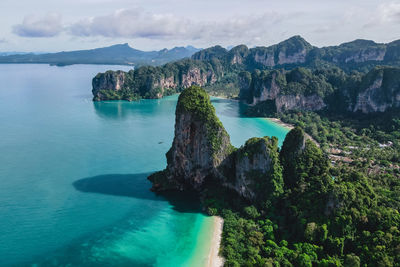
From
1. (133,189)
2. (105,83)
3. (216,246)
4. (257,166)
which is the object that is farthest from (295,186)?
(105,83)

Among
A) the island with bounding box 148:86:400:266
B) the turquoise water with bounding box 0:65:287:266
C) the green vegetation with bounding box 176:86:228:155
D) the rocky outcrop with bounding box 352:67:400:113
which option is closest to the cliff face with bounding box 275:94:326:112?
the rocky outcrop with bounding box 352:67:400:113

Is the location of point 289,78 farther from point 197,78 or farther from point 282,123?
point 197,78

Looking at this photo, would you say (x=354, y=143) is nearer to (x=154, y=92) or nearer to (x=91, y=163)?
(x=91, y=163)

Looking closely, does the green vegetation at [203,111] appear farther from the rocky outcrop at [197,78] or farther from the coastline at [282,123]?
the rocky outcrop at [197,78]

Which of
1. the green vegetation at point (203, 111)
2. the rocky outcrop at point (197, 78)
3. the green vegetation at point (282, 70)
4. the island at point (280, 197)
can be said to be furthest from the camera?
the rocky outcrop at point (197, 78)

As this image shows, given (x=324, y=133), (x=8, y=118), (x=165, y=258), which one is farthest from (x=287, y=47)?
(x=165, y=258)

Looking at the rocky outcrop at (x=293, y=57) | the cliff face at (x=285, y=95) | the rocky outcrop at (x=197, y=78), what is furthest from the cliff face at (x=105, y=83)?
the rocky outcrop at (x=293, y=57)
